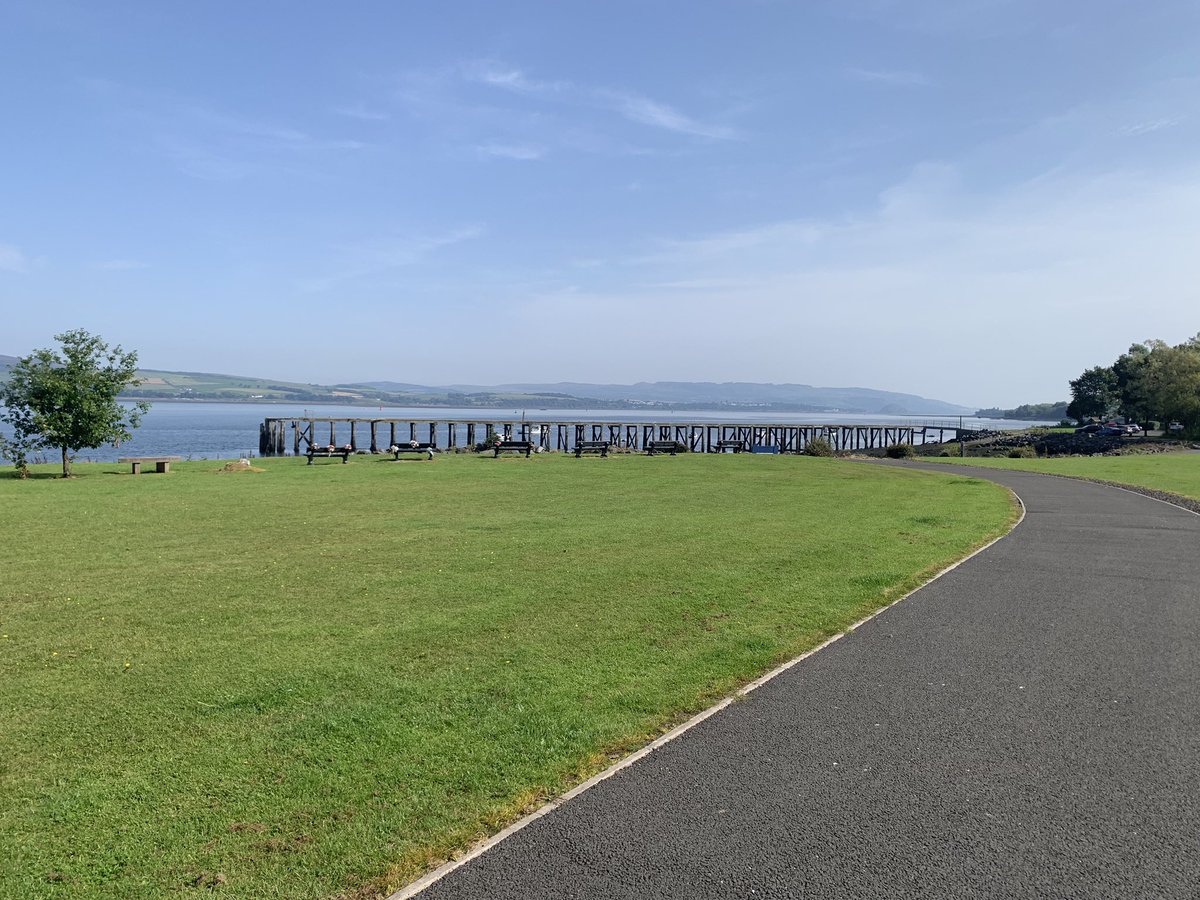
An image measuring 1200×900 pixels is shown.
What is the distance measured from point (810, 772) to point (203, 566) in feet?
27.5

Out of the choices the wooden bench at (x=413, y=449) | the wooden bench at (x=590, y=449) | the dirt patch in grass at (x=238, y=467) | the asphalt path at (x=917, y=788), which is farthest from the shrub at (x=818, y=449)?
the asphalt path at (x=917, y=788)

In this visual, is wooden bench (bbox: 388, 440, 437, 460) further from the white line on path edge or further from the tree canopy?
the tree canopy

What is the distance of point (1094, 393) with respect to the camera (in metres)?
114

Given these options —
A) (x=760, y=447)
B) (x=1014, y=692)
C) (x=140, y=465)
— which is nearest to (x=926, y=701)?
(x=1014, y=692)

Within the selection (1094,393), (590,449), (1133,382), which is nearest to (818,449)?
(590,449)

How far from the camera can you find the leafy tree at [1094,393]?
111 meters

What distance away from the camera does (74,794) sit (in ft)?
13.6

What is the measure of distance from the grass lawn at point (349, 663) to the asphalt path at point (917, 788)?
44cm

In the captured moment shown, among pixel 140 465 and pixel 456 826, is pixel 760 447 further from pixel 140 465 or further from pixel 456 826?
pixel 456 826

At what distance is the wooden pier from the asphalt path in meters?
31.7

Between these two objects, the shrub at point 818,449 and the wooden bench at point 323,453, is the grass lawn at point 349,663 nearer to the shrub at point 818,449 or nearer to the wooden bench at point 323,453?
the wooden bench at point 323,453

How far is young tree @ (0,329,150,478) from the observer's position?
2402cm

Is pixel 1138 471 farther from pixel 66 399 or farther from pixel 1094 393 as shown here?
Result: pixel 1094 393

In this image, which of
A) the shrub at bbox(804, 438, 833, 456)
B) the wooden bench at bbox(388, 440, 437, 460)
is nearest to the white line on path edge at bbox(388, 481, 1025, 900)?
the wooden bench at bbox(388, 440, 437, 460)
